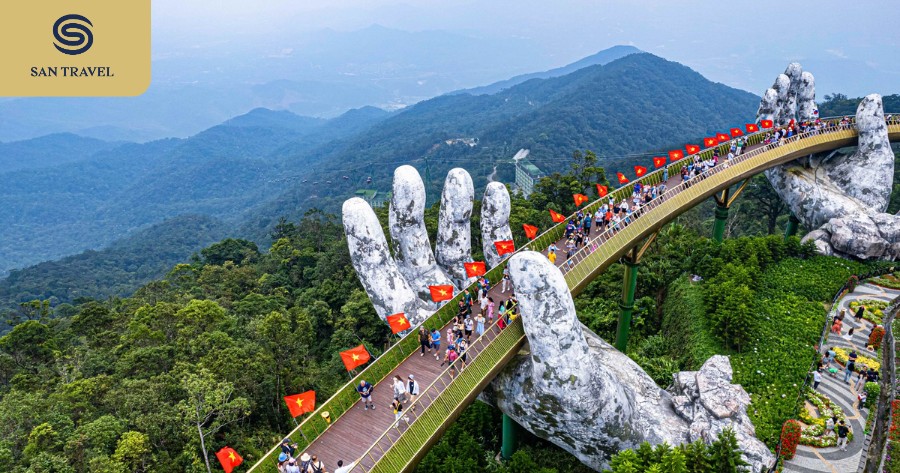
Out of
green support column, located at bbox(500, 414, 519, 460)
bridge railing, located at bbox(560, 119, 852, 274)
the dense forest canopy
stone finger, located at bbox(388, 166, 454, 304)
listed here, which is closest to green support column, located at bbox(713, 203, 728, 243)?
the dense forest canopy

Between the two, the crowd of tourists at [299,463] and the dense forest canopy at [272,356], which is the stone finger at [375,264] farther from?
the crowd of tourists at [299,463]

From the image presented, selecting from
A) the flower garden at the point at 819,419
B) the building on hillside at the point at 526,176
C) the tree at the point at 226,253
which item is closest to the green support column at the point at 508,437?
the flower garden at the point at 819,419

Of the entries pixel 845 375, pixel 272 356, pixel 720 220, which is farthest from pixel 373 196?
pixel 845 375

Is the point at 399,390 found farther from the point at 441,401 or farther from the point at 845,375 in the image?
the point at 845,375

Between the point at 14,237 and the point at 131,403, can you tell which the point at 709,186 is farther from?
the point at 14,237

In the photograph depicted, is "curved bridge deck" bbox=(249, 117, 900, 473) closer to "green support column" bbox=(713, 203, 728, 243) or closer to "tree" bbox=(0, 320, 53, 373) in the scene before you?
"green support column" bbox=(713, 203, 728, 243)
